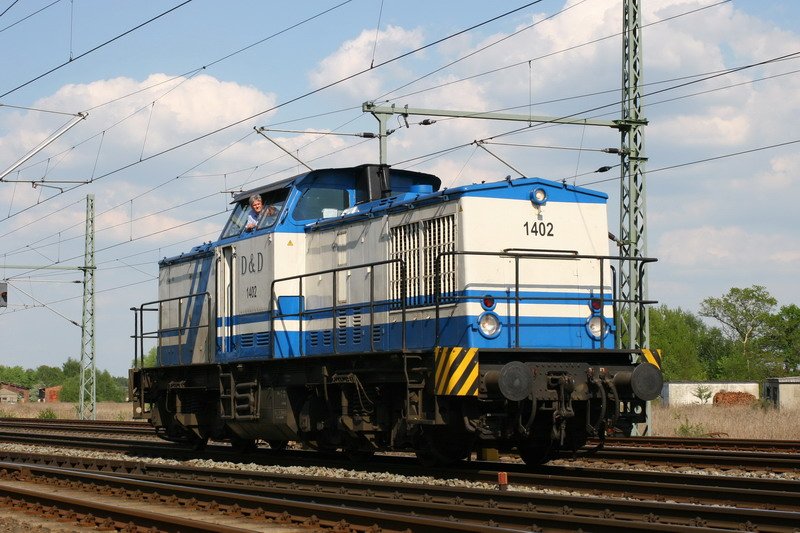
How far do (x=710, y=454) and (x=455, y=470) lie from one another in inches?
164

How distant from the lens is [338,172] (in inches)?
581

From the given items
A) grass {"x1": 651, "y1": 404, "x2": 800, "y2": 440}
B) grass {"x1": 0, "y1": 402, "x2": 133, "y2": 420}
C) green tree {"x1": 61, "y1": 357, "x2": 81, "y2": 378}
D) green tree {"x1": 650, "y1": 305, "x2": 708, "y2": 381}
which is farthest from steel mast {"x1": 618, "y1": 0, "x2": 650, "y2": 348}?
green tree {"x1": 61, "y1": 357, "x2": 81, "y2": 378}

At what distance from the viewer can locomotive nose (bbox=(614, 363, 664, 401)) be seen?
11500 millimetres

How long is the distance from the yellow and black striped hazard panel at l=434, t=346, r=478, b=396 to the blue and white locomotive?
0.02 m

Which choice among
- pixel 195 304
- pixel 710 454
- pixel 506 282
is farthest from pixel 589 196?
pixel 195 304

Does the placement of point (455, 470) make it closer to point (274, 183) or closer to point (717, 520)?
point (717, 520)

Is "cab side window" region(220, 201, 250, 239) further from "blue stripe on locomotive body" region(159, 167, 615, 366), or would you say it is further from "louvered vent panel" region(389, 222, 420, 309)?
"louvered vent panel" region(389, 222, 420, 309)

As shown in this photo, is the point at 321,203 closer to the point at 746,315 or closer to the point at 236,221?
the point at 236,221

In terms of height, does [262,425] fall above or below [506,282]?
below

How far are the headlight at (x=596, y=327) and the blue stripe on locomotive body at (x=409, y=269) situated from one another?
0.07 metres

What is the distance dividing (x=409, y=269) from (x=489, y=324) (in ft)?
4.95

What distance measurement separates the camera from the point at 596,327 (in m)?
12.4

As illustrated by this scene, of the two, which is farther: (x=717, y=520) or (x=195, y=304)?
(x=195, y=304)

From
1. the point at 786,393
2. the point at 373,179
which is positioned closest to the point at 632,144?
the point at 373,179
